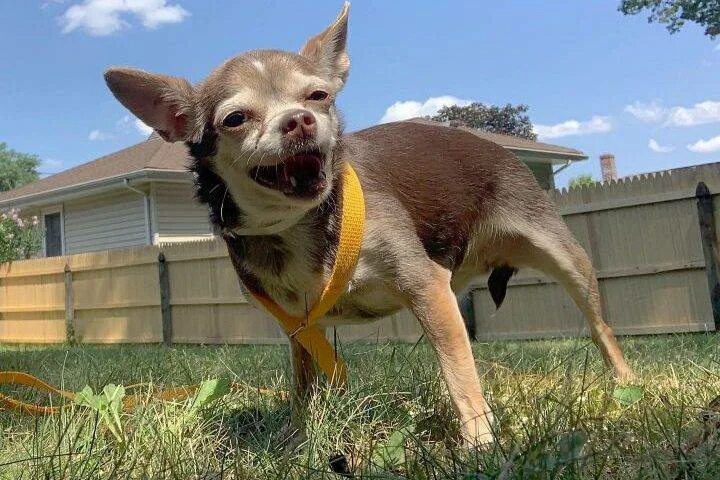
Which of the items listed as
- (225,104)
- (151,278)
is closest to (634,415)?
(225,104)

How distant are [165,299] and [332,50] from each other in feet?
36.5

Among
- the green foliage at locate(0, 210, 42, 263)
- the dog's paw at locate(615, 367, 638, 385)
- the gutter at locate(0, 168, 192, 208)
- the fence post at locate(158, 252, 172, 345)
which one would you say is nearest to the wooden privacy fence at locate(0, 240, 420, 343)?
the fence post at locate(158, 252, 172, 345)

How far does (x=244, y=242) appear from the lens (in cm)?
314

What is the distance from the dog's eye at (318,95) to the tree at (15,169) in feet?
220

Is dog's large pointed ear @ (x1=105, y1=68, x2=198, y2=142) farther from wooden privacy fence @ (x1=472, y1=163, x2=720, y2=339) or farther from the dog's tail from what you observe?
wooden privacy fence @ (x1=472, y1=163, x2=720, y2=339)

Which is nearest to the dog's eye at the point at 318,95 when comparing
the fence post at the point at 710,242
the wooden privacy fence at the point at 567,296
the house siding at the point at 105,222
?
the wooden privacy fence at the point at 567,296

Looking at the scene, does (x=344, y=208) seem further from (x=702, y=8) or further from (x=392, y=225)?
(x=702, y=8)

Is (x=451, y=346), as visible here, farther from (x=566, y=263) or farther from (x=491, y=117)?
(x=491, y=117)

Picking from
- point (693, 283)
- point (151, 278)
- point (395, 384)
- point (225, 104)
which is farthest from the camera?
point (151, 278)

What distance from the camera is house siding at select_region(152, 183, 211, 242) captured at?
722 inches

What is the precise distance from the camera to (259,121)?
280 cm

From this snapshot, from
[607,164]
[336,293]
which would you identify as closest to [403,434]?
[336,293]

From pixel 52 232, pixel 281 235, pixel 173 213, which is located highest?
pixel 52 232

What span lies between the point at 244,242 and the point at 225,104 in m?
0.62
